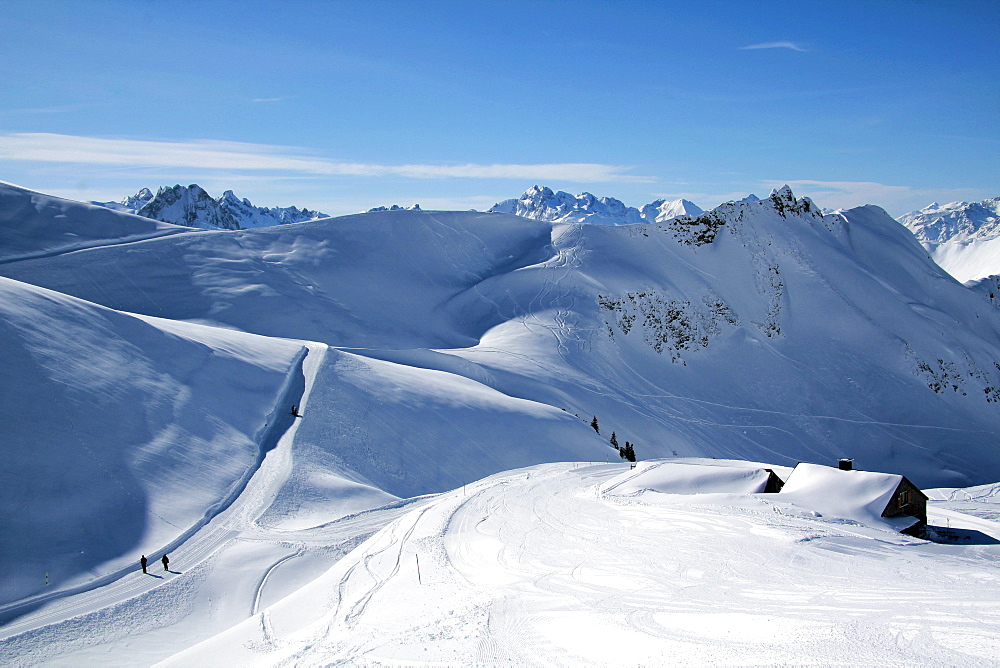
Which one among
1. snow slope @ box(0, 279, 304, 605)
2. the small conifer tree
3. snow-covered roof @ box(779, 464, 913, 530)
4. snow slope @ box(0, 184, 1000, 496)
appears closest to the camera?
snow slope @ box(0, 279, 304, 605)

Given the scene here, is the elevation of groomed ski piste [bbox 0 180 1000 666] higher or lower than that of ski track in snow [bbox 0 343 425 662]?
higher

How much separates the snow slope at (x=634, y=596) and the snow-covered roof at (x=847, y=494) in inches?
39.1

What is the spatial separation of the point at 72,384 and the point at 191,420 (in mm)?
4182

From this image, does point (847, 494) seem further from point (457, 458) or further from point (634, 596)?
point (457, 458)

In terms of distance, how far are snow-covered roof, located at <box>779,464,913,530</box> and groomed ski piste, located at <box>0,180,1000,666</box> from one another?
0.27 metres

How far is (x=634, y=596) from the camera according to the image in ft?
38.8

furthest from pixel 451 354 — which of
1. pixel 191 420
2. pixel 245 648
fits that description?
pixel 245 648

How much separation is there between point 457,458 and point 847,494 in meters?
15.6

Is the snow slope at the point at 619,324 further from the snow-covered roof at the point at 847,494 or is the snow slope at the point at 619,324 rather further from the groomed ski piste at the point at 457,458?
the snow-covered roof at the point at 847,494

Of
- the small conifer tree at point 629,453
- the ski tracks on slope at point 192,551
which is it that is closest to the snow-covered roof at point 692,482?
the small conifer tree at point 629,453

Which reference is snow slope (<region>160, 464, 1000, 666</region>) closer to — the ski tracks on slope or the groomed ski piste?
the groomed ski piste

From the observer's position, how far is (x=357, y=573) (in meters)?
14.7

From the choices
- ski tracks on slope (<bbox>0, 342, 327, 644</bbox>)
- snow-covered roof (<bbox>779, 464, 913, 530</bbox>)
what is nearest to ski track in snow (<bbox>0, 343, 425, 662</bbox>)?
ski tracks on slope (<bbox>0, 342, 327, 644</bbox>)

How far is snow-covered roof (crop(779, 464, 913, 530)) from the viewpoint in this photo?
18922 millimetres
